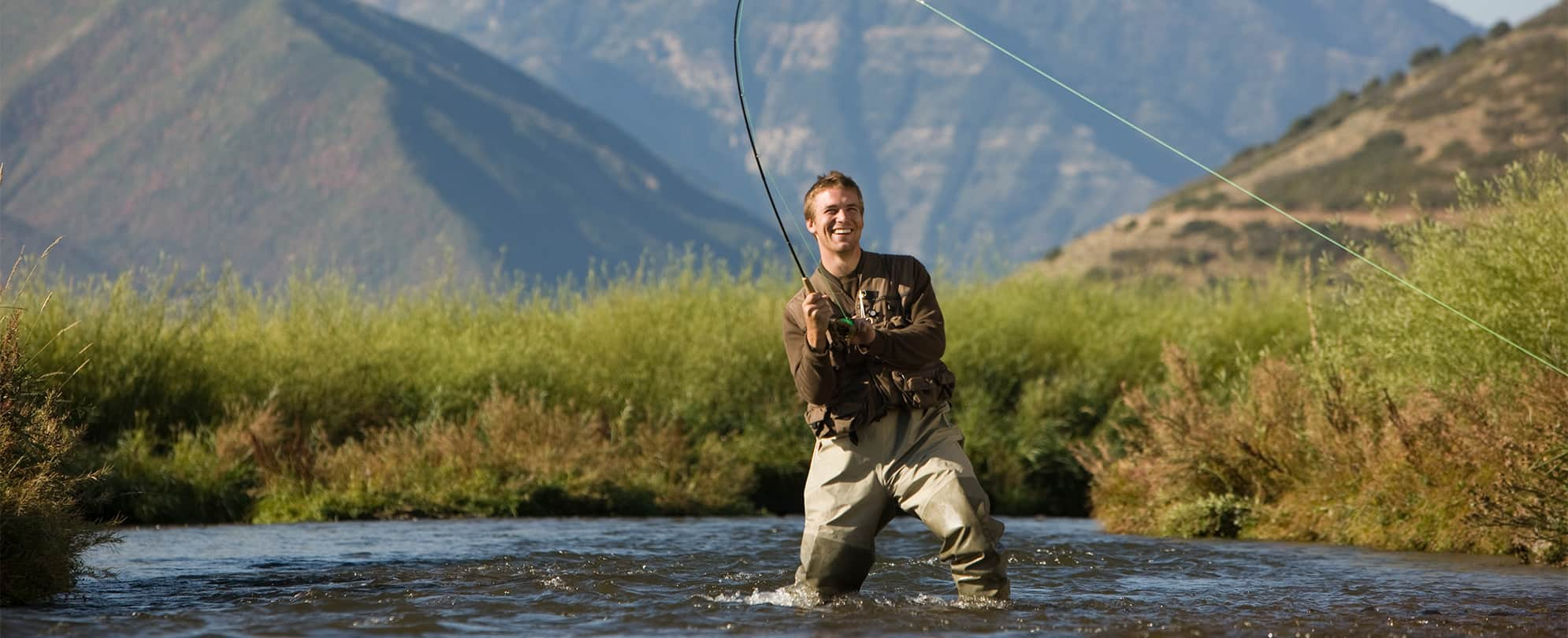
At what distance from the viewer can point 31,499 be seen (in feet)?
27.8

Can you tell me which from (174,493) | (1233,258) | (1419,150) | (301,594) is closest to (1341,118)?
(1419,150)

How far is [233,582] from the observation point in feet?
32.4

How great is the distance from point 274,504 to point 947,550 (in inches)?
389

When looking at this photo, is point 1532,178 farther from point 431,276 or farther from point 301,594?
point 431,276

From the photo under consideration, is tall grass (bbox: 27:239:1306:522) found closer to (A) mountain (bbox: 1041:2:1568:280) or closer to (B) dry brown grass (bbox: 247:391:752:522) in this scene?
(B) dry brown grass (bbox: 247:391:752:522)

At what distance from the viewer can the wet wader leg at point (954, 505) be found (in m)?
7.61

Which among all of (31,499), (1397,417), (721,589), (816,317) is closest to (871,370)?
(816,317)

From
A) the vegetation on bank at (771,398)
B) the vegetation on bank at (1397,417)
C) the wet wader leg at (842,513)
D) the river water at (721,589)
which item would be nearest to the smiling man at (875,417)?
the wet wader leg at (842,513)

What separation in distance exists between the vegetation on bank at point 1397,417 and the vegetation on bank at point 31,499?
859 cm

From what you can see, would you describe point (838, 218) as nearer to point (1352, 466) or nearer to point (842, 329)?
point (842, 329)

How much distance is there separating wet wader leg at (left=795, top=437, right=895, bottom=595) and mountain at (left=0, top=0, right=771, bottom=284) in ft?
473

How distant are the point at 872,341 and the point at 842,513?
878 millimetres

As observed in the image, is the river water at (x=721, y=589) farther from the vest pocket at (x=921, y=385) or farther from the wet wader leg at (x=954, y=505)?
the vest pocket at (x=921, y=385)

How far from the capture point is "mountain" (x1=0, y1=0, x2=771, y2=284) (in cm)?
16425
